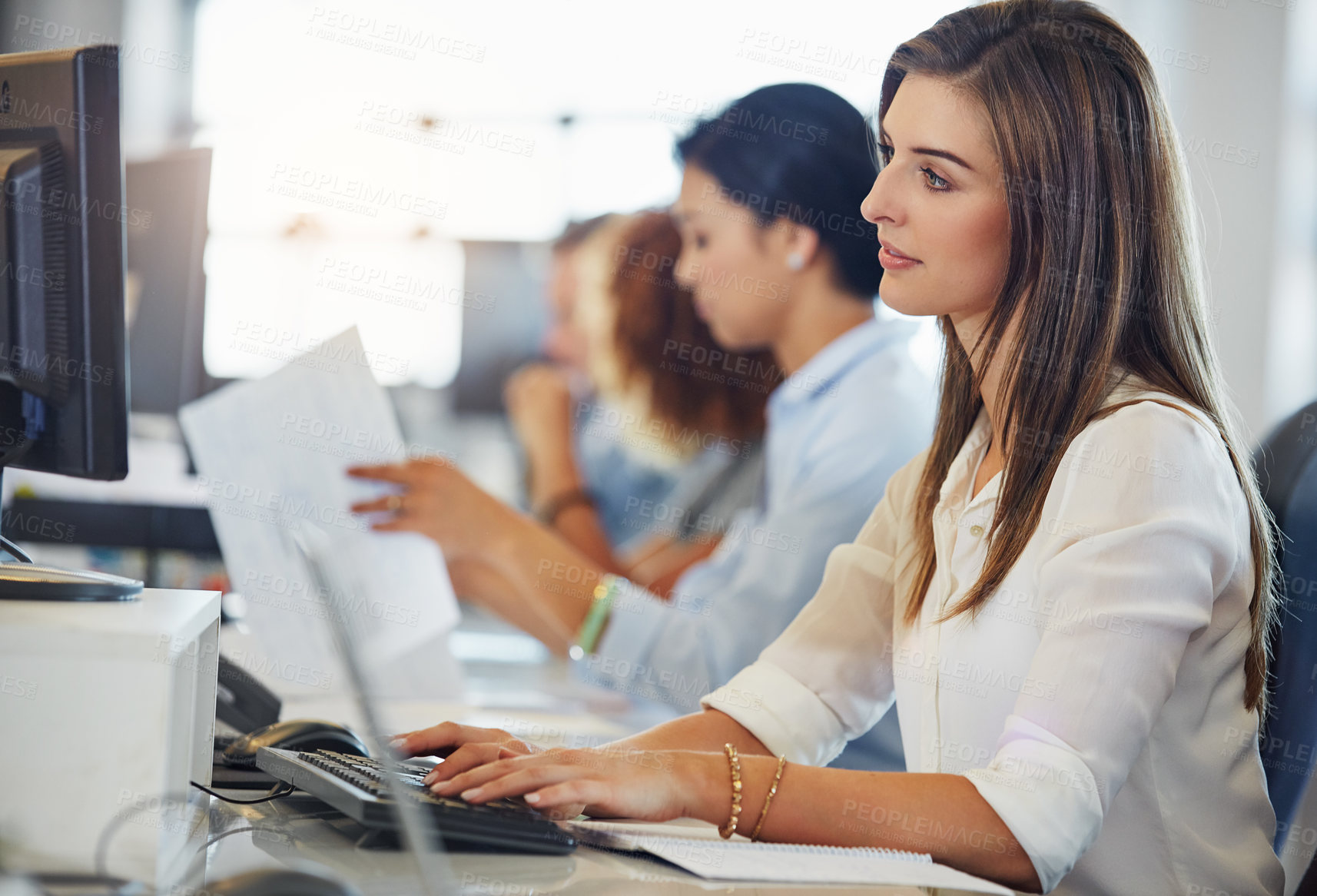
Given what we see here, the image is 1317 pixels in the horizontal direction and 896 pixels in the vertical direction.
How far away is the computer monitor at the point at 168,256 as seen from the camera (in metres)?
1.25

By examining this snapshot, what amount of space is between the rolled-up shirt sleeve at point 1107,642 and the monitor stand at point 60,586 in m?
0.61

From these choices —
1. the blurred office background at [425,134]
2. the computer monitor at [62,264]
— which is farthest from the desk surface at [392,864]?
the blurred office background at [425,134]

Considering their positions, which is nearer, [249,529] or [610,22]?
[249,529]

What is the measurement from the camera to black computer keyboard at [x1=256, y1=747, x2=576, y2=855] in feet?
2.21

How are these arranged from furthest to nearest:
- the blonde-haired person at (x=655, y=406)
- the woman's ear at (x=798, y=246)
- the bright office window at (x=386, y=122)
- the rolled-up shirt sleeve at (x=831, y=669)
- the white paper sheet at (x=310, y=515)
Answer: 1. the bright office window at (x=386, y=122)
2. the blonde-haired person at (x=655, y=406)
3. the woman's ear at (x=798, y=246)
4. the white paper sheet at (x=310, y=515)
5. the rolled-up shirt sleeve at (x=831, y=669)

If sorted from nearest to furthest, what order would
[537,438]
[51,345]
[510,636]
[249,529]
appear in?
[51,345] → [249,529] → [537,438] → [510,636]

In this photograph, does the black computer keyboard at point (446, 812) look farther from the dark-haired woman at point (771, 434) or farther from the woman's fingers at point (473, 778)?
the dark-haired woman at point (771, 434)

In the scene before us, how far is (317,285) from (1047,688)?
336 centimetres

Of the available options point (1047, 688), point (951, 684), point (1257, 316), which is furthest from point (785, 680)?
point (1257, 316)

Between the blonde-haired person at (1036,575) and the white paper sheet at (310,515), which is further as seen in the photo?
the white paper sheet at (310,515)

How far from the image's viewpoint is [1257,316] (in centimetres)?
252

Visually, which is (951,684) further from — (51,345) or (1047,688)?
(51,345)

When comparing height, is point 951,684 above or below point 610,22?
below

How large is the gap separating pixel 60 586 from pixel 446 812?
304 millimetres
